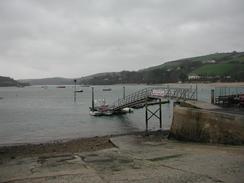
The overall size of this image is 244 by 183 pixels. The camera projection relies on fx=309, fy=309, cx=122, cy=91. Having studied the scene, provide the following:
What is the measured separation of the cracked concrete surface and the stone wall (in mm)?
767

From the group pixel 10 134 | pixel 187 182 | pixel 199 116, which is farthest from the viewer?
pixel 10 134

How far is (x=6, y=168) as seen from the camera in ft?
55.0

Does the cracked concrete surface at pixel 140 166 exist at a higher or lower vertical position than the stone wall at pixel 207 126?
lower

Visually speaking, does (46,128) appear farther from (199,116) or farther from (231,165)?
(231,165)

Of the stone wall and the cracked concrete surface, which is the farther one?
the stone wall

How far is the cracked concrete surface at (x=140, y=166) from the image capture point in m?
13.0

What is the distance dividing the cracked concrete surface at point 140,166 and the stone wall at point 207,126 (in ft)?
2.52

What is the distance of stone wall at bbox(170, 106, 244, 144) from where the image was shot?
17953 millimetres

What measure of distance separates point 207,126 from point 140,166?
272 inches

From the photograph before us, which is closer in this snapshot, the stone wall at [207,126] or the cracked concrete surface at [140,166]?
the cracked concrete surface at [140,166]

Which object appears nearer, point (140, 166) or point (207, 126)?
point (140, 166)

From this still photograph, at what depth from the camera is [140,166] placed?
1504cm

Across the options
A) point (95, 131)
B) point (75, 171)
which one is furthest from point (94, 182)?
point (95, 131)

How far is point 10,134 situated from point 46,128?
217 inches
